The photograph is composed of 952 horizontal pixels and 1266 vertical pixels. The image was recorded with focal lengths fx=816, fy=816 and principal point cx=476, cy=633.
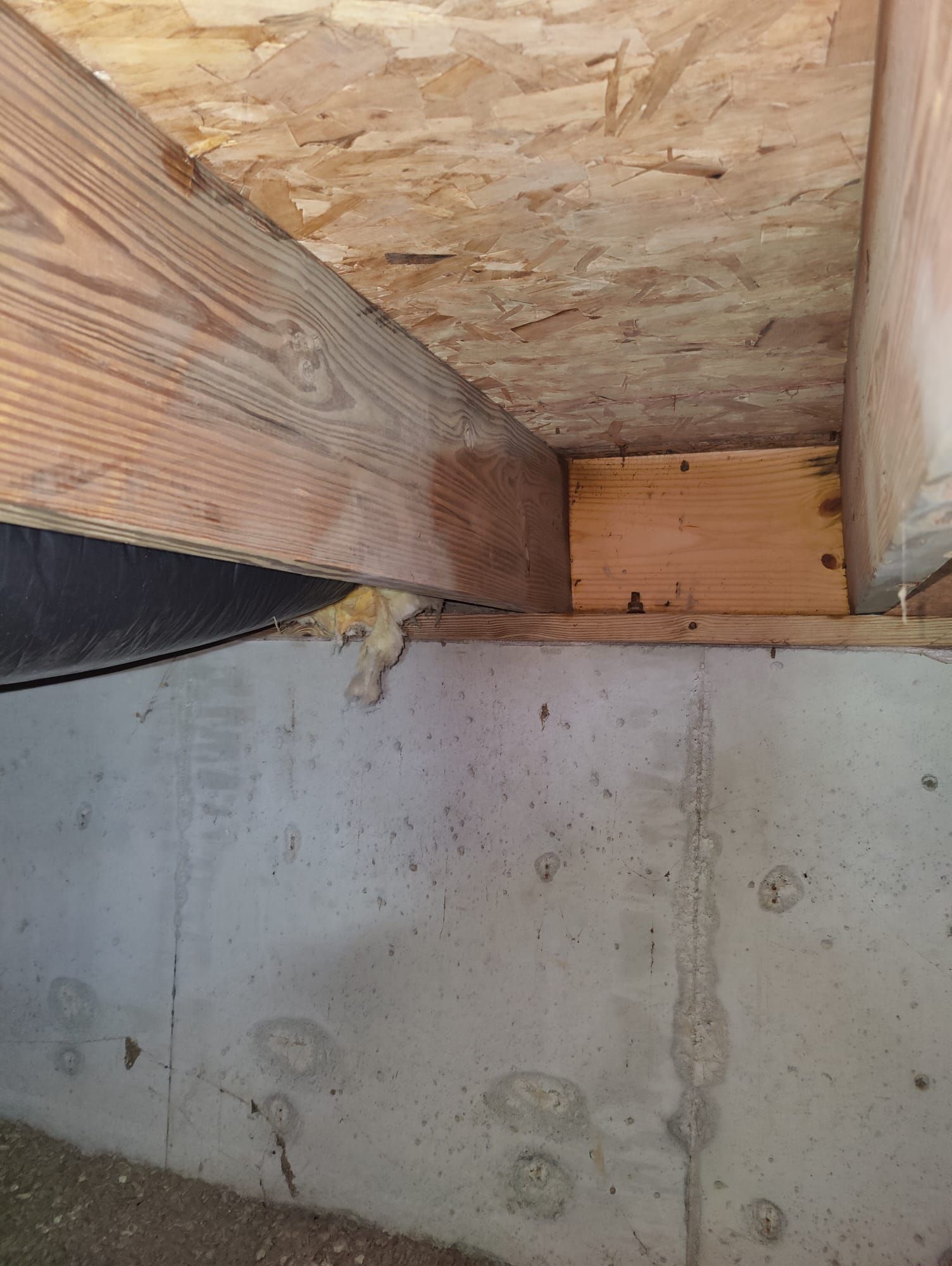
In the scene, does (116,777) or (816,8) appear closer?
(816,8)

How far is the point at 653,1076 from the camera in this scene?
4.91ft

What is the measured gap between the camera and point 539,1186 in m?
1.59

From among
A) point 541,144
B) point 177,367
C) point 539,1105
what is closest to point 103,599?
point 177,367

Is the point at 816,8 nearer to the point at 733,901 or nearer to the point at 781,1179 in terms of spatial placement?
the point at 733,901

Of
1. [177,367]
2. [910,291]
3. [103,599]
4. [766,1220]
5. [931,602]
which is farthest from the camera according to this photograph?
[766,1220]

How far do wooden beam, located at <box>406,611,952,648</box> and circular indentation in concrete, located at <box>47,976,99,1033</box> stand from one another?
55.6 inches

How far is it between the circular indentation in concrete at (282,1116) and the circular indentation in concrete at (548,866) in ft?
2.76

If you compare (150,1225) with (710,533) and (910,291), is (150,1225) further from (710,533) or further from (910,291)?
(910,291)

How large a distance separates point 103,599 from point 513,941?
112 cm

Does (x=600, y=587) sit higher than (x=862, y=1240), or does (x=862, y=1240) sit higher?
(x=600, y=587)

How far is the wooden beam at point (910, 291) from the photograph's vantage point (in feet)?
1.17

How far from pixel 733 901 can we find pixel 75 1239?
5.70 feet

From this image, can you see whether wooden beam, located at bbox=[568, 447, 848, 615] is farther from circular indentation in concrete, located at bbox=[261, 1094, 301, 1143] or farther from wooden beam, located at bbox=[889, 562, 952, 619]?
circular indentation in concrete, located at bbox=[261, 1094, 301, 1143]

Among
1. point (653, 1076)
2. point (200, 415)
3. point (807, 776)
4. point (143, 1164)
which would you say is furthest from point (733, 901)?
point (143, 1164)
